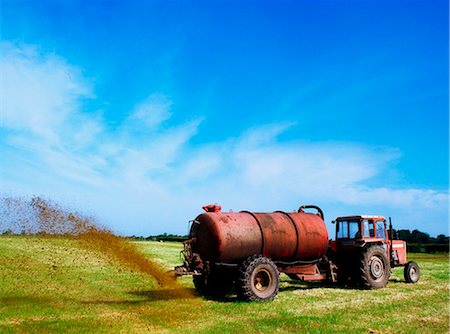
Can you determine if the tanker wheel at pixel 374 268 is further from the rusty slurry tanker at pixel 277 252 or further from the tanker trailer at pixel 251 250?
the tanker trailer at pixel 251 250

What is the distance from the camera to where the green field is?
32.3ft

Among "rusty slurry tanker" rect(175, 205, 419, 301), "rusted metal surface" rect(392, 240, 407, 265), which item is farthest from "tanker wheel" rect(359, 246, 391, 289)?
"rusted metal surface" rect(392, 240, 407, 265)

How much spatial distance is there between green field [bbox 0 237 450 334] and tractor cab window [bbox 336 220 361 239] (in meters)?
2.63

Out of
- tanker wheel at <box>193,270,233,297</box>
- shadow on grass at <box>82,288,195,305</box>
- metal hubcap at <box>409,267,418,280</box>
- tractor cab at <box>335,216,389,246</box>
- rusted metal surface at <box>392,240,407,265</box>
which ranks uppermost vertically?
tractor cab at <box>335,216,389,246</box>

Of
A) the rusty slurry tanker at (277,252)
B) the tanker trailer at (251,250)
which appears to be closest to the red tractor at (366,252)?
the rusty slurry tanker at (277,252)

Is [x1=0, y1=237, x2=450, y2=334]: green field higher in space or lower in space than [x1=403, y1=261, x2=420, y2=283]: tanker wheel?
lower

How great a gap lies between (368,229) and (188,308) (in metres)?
9.70

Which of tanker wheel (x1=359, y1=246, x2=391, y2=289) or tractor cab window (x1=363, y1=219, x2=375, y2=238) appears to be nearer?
tanker wheel (x1=359, y1=246, x2=391, y2=289)

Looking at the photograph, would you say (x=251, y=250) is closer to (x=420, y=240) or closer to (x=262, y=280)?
(x=262, y=280)

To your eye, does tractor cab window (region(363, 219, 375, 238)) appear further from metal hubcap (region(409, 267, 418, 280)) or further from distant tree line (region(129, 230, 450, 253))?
distant tree line (region(129, 230, 450, 253))

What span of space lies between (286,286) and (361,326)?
301 inches

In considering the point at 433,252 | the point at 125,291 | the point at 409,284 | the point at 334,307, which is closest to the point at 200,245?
the point at 125,291

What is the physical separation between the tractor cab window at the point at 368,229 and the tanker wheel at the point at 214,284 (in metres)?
6.71

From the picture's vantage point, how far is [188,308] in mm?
12234
